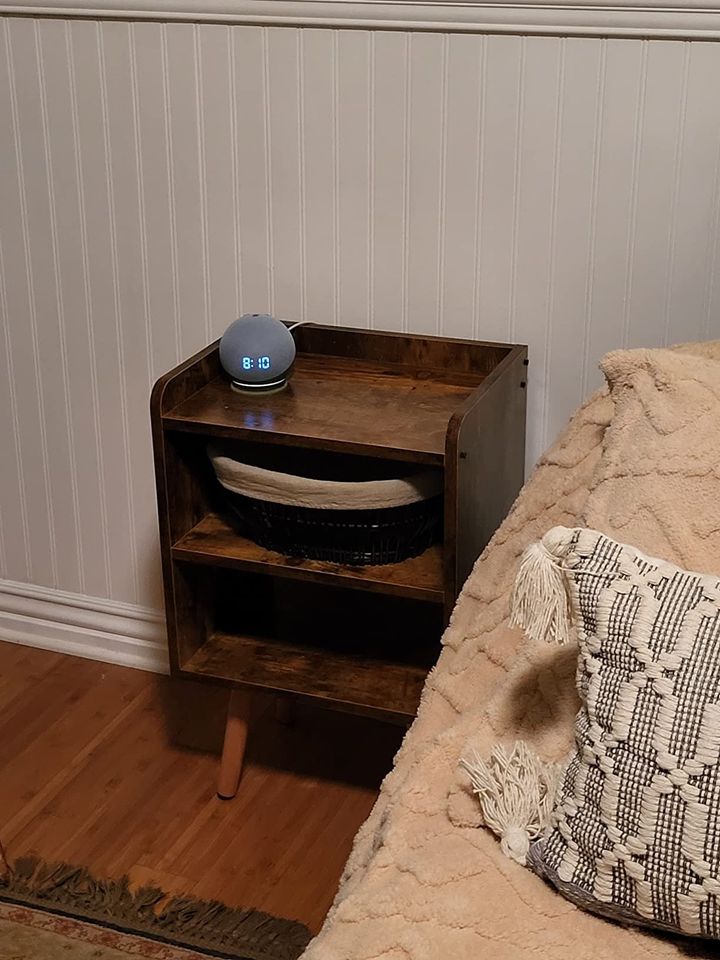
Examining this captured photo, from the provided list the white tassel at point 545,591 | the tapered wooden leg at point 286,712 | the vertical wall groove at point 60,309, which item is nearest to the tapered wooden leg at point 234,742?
the tapered wooden leg at point 286,712

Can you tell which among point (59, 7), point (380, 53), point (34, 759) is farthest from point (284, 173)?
point (34, 759)

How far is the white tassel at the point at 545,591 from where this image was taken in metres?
1.16

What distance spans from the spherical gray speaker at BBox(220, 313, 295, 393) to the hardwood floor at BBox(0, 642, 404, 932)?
68 cm

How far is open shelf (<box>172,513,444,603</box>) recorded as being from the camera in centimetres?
177

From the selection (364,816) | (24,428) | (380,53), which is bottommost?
(364,816)

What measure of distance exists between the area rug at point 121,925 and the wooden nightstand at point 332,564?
0.88 feet

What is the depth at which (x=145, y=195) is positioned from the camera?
2109mm

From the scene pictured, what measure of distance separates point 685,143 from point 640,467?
64 centimetres

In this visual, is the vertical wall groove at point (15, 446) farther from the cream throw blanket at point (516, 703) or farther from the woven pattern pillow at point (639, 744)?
the woven pattern pillow at point (639, 744)

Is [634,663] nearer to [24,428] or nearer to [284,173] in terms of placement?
[284,173]

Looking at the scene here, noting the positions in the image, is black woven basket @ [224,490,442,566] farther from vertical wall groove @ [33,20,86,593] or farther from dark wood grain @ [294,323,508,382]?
vertical wall groove @ [33,20,86,593]

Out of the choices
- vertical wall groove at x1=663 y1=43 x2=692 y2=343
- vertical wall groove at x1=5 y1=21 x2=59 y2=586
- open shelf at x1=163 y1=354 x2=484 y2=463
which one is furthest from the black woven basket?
vertical wall groove at x1=5 y1=21 x2=59 y2=586

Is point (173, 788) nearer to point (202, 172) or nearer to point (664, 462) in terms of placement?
point (202, 172)

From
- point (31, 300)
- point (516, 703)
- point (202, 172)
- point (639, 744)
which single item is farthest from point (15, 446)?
point (639, 744)
